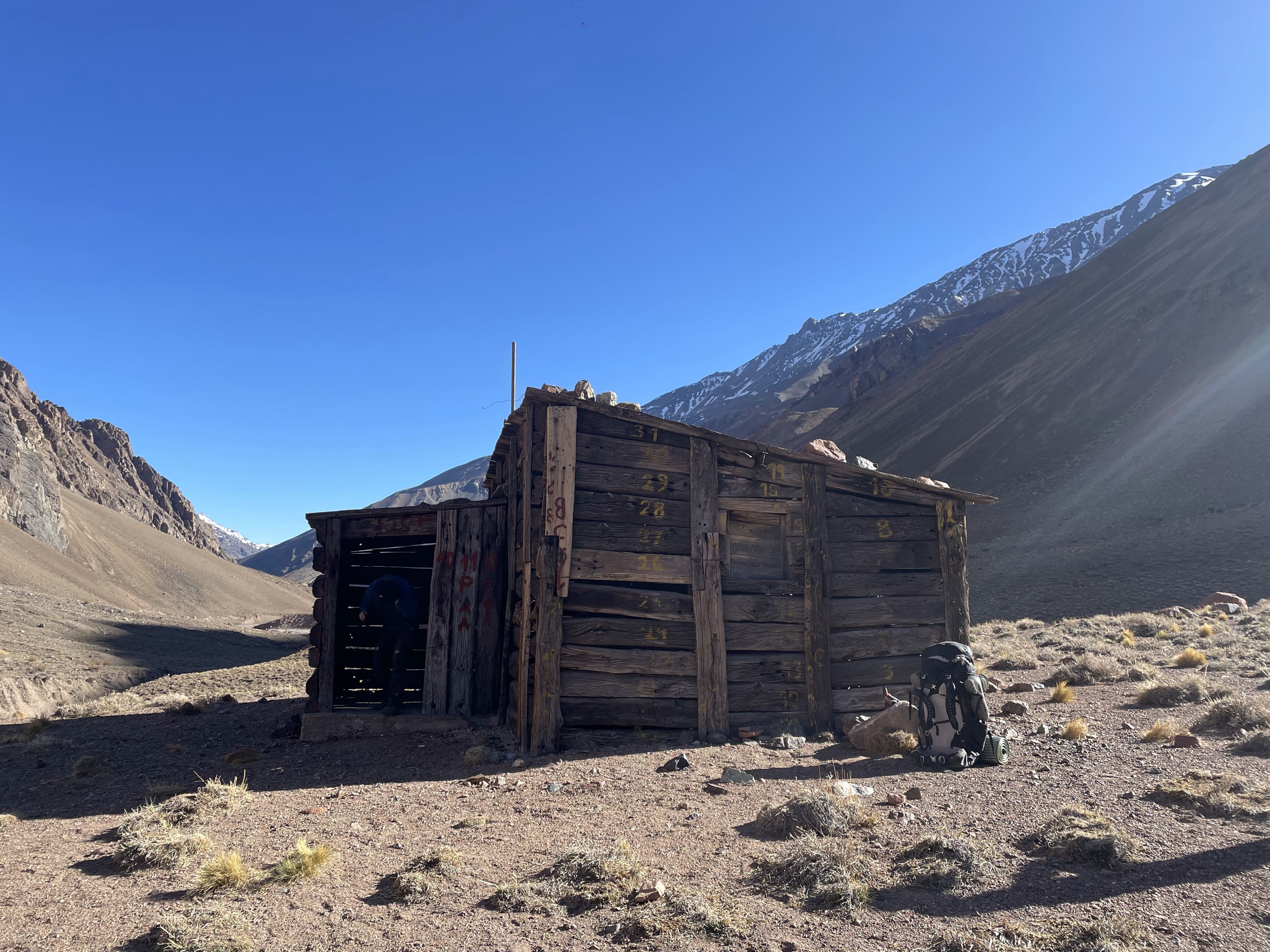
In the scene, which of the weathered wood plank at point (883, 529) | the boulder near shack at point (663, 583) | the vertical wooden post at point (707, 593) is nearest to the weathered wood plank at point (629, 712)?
the boulder near shack at point (663, 583)

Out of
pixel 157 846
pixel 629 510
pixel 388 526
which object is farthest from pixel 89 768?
pixel 629 510

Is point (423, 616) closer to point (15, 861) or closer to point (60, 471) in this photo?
point (15, 861)

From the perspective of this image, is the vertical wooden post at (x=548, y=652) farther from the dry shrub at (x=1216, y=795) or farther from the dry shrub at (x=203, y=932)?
the dry shrub at (x=1216, y=795)

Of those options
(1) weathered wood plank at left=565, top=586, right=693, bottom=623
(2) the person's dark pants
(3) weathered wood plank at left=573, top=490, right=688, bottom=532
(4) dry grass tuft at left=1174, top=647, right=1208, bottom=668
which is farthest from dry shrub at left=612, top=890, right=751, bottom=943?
(4) dry grass tuft at left=1174, top=647, right=1208, bottom=668

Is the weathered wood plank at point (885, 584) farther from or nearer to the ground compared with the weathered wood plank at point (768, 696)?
farther from the ground

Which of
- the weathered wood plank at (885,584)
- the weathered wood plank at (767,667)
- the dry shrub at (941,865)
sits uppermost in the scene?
the weathered wood plank at (885,584)

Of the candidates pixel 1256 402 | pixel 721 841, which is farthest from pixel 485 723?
pixel 1256 402

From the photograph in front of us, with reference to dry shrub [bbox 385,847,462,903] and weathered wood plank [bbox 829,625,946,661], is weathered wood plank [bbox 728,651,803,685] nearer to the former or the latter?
weathered wood plank [bbox 829,625,946,661]

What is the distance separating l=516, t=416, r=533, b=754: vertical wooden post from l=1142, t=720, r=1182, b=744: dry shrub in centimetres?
611

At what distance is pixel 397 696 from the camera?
9.03 m

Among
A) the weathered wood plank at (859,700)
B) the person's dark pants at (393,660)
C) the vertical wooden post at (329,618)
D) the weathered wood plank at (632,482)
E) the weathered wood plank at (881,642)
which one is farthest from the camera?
the vertical wooden post at (329,618)

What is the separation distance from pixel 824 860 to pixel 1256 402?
45.1 metres

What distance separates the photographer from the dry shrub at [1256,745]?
651 centimetres

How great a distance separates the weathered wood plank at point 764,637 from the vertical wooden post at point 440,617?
3528 millimetres
